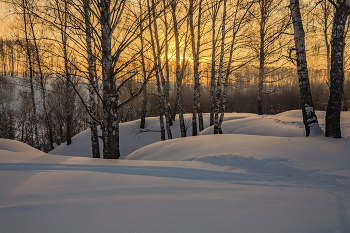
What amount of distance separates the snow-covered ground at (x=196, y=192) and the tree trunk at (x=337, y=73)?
0.38 meters

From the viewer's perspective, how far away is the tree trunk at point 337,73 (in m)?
5.59

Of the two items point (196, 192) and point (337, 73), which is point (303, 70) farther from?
point (196, 192)

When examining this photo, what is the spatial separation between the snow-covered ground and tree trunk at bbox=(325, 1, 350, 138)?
0.38 m

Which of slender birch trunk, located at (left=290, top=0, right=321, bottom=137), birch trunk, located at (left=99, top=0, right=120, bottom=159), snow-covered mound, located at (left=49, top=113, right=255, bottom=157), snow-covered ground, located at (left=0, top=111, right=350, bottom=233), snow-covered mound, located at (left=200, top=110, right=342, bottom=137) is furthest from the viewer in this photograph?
snow-covered mound, located at (left=49, top=113, right=255, bottom=157)

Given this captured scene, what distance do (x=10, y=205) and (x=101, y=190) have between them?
39.2 inches

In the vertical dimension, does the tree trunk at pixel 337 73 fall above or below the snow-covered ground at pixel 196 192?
above

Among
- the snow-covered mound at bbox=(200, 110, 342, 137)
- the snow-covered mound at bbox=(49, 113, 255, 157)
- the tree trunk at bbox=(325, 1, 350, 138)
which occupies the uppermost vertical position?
the tree trunk at bbox=(325, 1, 350, 138)

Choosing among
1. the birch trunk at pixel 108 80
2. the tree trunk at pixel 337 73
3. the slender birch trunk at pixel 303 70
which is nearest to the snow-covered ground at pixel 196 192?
the tree trunk at pixel 337 73

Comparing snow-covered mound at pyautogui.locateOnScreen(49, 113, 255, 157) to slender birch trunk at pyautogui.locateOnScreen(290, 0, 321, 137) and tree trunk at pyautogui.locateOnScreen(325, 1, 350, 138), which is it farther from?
tree trunk at pyautogui.locateOnScreen(325, 1, 350, 138)

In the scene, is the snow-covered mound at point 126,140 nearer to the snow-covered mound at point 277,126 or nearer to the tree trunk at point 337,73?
the snow-covered mound at point 277,126

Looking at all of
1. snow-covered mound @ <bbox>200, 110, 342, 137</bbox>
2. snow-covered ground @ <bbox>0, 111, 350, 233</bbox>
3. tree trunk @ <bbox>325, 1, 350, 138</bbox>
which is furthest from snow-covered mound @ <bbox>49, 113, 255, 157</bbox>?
tree trunk @ <bbox>325, 1, 350, 138</bbox>

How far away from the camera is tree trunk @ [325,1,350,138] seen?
5.59 meters

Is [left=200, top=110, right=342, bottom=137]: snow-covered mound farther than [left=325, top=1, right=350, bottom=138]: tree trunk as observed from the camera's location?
Yes

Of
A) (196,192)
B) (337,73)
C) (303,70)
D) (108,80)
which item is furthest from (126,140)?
(196,192)
